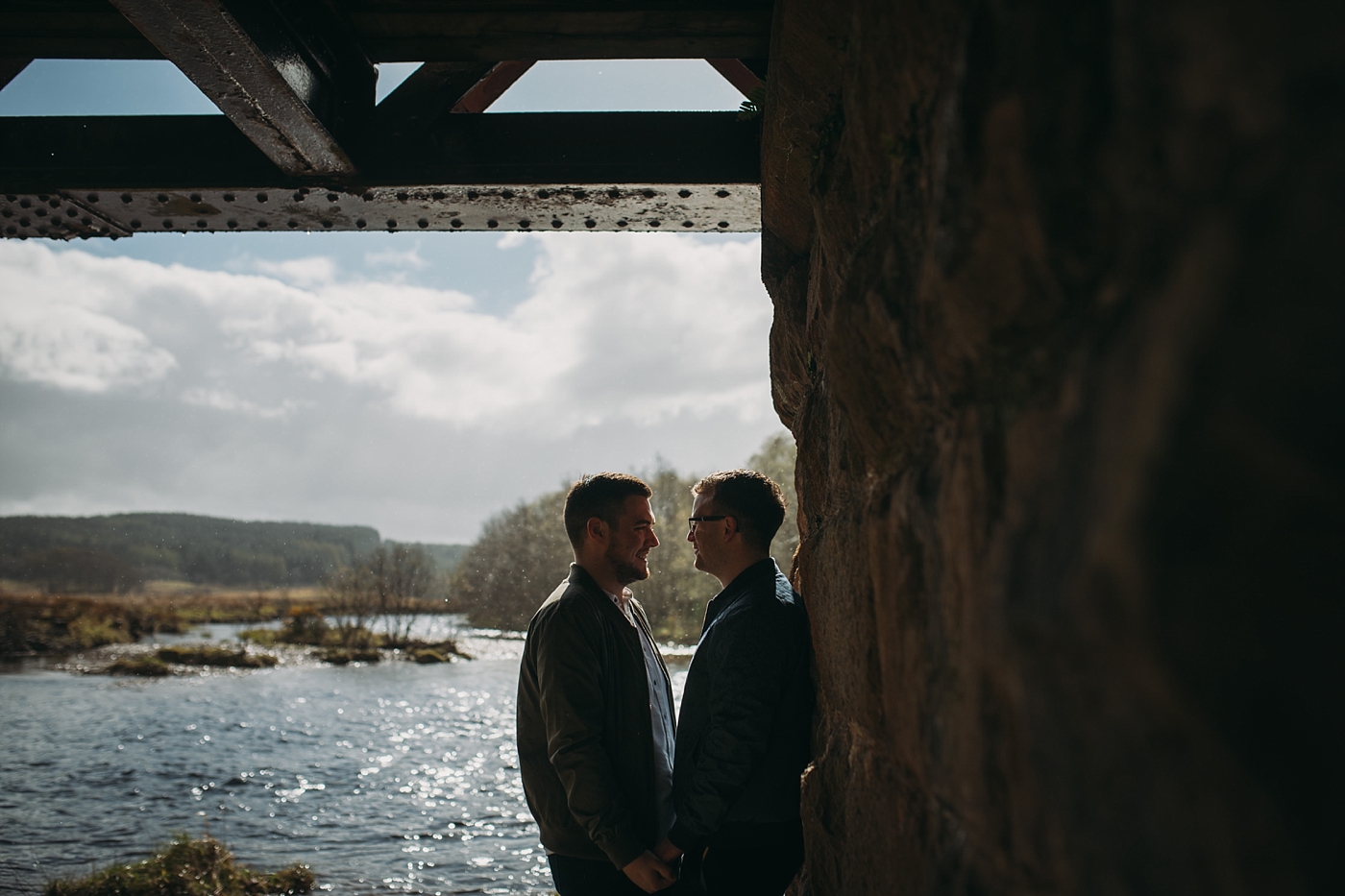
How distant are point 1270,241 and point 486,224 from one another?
315 cm

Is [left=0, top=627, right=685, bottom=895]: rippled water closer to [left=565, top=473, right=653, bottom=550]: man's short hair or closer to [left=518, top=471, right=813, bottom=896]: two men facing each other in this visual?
[left=518, top=471, right=813, bottom=896]: two men facing each other

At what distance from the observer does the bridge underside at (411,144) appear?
9.16 feet

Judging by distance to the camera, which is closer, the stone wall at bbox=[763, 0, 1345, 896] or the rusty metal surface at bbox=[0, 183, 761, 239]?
the stone wall at bbox=[763, 0, 1345, 896]

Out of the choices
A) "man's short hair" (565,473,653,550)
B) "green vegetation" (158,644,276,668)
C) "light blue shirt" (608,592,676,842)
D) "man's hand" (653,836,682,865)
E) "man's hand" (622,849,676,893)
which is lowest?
"green vegetation" (158,644,276,668)

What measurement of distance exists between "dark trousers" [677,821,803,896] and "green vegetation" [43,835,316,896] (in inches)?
215

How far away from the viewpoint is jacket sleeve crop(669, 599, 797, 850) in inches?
98.0

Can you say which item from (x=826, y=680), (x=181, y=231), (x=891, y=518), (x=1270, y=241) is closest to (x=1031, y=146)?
(x=1270, y=241)

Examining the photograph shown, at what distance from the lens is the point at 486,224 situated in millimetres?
3354

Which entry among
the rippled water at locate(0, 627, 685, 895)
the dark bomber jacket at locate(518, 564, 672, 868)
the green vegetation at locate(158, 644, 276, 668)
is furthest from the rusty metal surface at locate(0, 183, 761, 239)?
the green vegetation at locate(158, 644, 276, 668)

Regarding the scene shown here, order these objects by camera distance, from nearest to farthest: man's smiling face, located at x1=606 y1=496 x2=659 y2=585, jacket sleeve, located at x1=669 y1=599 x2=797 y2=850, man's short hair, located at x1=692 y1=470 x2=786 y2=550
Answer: jacket sleeve, located at x1=669 y1=599 x2=797 y2=850 → man's short hair, located at x1=692 y1=470 x2=786 y2=550 → man's smiling face, located at x1=606 y1=496 x2=659 y2=585

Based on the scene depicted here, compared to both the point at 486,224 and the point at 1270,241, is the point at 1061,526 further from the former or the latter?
the point at 486,224

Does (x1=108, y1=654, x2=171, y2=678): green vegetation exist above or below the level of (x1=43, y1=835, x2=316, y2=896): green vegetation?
below

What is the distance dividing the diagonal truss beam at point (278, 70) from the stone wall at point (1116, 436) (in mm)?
1936

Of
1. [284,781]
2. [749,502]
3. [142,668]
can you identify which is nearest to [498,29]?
[749,502]
